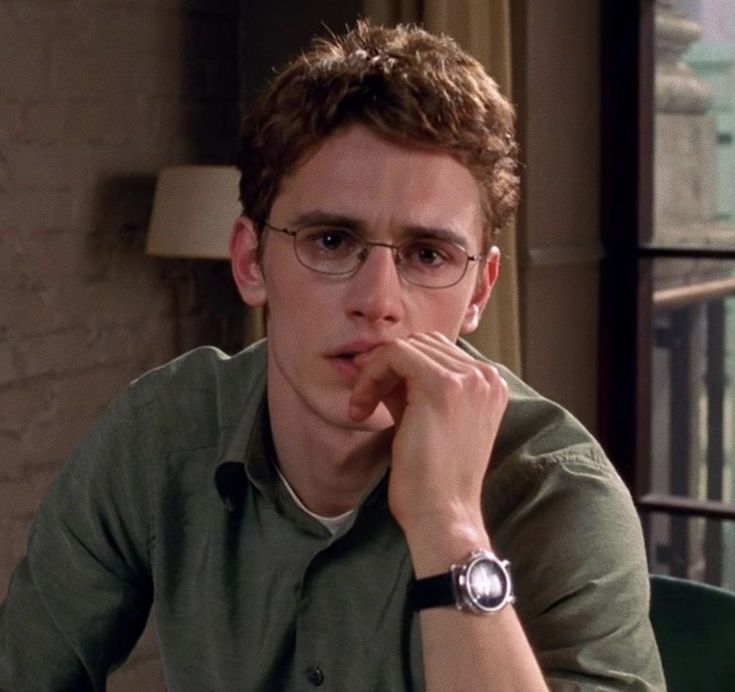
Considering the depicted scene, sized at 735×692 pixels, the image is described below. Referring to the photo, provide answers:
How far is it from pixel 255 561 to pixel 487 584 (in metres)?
0.31

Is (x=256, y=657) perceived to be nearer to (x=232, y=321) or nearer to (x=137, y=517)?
(x=137, y=517)

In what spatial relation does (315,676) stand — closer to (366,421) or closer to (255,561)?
(255,561)

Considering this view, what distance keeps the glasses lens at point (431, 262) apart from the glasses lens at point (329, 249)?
1.7 inches

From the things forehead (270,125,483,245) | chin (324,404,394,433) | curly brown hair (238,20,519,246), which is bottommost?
chin (324,404,394,433)

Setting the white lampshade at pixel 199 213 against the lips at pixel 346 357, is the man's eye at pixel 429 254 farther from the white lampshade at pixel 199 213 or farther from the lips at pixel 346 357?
the white lampshade at pixel 199 213

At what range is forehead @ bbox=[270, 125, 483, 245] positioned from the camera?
1.40 m

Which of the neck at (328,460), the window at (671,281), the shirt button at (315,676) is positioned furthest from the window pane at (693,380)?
the shirt button at (315,676)

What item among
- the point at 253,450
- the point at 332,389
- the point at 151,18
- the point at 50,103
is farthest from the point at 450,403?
the point at 151,18

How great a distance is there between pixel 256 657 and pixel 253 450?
21 centimetres

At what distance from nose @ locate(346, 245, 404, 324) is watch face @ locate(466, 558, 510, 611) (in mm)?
246

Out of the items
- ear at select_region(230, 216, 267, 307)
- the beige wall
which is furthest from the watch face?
the beige wall

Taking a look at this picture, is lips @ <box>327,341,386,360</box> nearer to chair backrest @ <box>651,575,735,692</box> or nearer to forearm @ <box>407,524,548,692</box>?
forearm @ <box>407,524,548,692</box>

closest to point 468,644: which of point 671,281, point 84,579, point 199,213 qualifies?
point 84,579

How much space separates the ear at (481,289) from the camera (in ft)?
4.97
